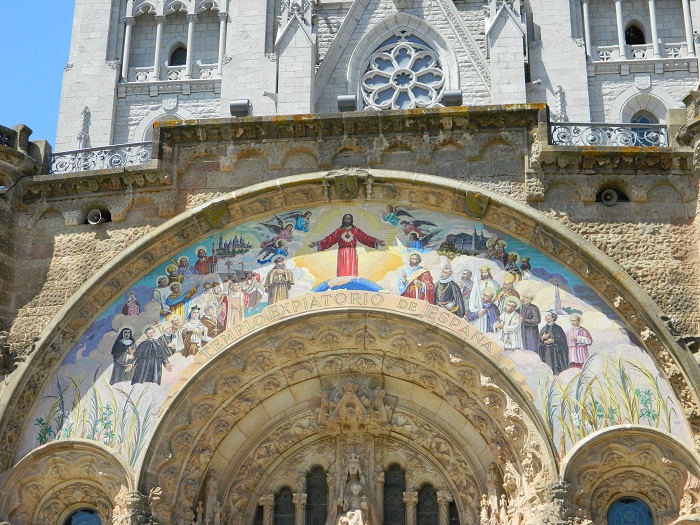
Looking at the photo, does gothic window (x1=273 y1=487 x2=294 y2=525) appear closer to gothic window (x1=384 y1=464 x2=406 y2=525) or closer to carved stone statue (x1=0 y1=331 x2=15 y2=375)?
gothic window (x1=384 y1=464 x2=406 y2=525)

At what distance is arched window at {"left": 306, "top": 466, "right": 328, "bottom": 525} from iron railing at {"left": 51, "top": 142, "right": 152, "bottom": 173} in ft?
16.6

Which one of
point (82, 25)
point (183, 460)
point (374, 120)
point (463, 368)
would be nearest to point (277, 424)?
point (183, 460)

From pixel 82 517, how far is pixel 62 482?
0.56 meters

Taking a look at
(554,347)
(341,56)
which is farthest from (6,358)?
(341,56)

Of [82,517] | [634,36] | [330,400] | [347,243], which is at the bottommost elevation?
[82,517]

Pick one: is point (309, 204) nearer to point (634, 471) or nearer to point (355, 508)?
point (355, 508)

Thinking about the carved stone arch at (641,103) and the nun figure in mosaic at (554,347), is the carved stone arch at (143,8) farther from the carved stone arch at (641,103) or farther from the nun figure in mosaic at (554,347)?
the nun figure in mosaic at (554,347)

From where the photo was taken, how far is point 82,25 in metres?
25.6

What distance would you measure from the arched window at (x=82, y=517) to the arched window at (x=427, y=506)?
4.30 m

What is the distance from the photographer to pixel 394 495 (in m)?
16.7

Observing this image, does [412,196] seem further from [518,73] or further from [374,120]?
[518,73]

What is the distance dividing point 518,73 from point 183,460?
37.3 ft

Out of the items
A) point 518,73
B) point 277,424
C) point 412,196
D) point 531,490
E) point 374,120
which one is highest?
point 518,73

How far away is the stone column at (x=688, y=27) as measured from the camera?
24719mm
